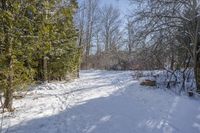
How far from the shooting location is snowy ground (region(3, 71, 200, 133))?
19.3ft

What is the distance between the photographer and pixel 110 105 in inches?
330

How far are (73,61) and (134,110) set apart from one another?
1020 cm

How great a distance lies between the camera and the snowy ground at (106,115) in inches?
232

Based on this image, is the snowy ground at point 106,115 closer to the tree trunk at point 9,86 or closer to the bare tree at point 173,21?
the tree trunk at point 9,86

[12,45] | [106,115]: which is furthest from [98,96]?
→ [12,45]

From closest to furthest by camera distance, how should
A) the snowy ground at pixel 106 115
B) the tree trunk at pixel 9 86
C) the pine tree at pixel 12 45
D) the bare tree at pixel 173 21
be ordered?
Result: the snowy ground at pixel 106 115 → the pine tree at pixel 12 45 → the tree trunk at pixel 9 86 → the bare tree at pixel 173 21

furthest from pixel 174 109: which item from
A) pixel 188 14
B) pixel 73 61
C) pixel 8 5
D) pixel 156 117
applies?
pixel 73 61

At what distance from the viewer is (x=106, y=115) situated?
705 centimetres

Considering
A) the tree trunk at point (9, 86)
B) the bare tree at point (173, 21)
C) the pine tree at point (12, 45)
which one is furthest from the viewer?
the bare tree at point (173, 21)

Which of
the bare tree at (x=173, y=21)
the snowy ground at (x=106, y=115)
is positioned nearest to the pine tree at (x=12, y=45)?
the snowy ground at (x=106, y=115)

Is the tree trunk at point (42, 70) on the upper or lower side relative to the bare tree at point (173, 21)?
lower

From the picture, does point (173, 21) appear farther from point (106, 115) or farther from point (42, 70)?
point (42, 70)

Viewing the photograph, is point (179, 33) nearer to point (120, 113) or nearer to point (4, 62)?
point (120, 113)

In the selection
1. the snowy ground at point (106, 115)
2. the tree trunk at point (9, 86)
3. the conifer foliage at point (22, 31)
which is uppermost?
the conifer foliage at point (22, 31)
